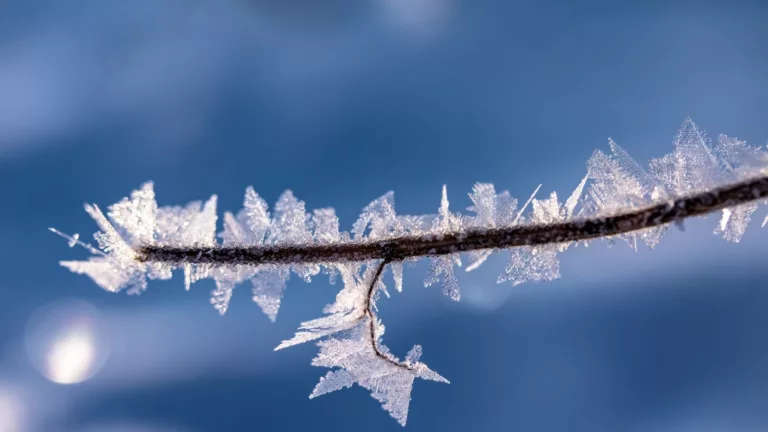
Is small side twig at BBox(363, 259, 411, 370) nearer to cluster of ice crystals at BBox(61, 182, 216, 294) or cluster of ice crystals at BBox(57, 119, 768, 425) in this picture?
cluster of ice crystals at BBox(57, 119, 768, 425)

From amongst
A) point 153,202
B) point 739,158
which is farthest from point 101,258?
point 739,158

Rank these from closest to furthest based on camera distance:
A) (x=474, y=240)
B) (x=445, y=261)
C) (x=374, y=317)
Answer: (x=474, y=240)
(x=445, y=261)
(x=374, y=317)

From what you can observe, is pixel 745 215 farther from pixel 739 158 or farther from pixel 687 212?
pixel 687 212

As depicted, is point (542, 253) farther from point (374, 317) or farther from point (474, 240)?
point (374, 317)

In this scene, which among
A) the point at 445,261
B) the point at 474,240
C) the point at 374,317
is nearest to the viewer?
the point at 474,240

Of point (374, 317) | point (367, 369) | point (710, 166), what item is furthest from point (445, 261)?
point (710, 166)

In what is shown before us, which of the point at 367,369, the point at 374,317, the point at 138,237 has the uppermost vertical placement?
the point at 138,237

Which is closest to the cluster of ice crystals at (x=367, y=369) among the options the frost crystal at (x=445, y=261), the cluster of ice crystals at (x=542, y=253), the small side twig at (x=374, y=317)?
the small side twig at (x=374, y=317)
